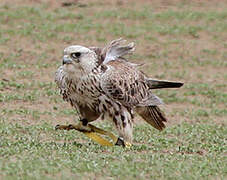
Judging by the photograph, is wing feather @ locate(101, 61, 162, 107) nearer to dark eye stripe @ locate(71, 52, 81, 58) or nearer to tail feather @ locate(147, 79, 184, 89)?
tail feather @ locate(147, 79, 184, 89)

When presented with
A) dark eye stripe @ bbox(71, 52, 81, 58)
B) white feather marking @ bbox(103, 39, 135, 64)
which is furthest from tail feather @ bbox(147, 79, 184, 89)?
dark eye stripe @ bbox(71, 52, 81, 58)

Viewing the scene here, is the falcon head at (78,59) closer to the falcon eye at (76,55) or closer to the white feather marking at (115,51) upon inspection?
the falcon eye at (76,55)

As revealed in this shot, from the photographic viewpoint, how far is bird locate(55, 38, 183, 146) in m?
9.73

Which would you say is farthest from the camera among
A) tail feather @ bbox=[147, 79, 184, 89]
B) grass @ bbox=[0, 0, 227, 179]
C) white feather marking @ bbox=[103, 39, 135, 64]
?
tail feather @ bbox=[147, 79, 184, 89]

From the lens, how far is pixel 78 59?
9.70 metres

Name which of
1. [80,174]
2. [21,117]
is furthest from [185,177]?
[21,117]

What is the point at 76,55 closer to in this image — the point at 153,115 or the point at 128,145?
the point at 128,145

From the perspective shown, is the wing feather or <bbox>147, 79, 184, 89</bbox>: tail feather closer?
the wing feather

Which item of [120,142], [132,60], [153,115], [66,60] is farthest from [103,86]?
[132,60]

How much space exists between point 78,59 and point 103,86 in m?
0.52

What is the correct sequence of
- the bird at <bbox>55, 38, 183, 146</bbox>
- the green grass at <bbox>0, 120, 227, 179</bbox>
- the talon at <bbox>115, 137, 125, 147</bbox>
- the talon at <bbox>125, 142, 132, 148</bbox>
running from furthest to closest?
the talon at <bbox>115, 137, 125, 147</bbox> → the talon at <bbox>125, 142, 132, 148</bbox> → the bird at <bbox>55, 38, 183, 146</bbox> → the green grass at <bbox>0, 120, 227, 179</bbox>

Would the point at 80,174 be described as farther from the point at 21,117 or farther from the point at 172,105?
the point at 172,105

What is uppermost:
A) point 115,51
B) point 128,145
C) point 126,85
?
point 115,51

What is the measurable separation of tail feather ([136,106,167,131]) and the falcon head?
170 cm
